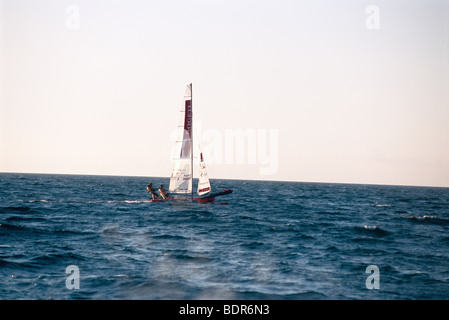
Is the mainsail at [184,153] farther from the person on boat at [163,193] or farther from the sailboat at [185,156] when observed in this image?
the person on boat at [163,193]

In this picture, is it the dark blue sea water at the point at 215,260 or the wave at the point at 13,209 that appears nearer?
the dark blue sea water at the point at 215,260

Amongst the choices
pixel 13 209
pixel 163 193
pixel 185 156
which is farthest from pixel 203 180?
pixel 13 209

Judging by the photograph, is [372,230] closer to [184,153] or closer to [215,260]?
[215,260]

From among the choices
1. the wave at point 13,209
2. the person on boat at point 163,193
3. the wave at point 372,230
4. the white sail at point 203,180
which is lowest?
the wave at point 372,230

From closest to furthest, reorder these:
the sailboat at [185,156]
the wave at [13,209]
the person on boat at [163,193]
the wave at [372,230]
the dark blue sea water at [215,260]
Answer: the dark blue sea water at [215,260], the wave at [372,230], the wave at [13,209], the sailboat at [185,156], the person on boat at [163,193]

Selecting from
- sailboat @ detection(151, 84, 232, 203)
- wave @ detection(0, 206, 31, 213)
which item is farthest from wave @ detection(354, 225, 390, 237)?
wave @ detection(0, 206, 31, 213)

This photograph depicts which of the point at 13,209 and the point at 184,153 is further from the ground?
the point at 184,153

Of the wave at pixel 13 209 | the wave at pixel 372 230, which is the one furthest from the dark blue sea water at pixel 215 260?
the wave at pixel 13 209

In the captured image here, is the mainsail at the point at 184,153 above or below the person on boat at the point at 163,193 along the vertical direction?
above

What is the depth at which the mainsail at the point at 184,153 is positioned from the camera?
37.2 meters

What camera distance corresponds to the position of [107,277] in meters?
14.6

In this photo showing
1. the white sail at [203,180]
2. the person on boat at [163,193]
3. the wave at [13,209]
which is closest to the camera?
the wave at [13,209]

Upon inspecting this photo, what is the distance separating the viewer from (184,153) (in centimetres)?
3788

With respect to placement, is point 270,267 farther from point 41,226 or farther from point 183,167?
point 183,167
